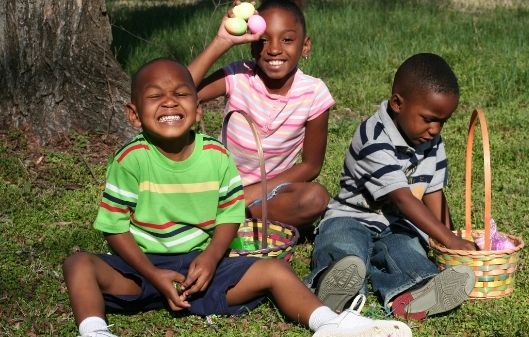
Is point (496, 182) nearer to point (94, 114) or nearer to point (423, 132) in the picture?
point (423, 132)

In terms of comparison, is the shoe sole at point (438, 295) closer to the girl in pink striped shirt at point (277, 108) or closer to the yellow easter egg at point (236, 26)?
the girl in pink striped shirt at point (277, 108)

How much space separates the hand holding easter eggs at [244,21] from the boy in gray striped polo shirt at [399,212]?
0.70m

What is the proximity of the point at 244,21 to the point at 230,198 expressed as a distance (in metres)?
1.04

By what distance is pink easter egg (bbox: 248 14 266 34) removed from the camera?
4.48 meters

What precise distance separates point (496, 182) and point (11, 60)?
121 inches

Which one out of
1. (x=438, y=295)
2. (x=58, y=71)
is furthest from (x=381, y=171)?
(x=58, y=71)

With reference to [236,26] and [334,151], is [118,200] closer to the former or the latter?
[236,26]

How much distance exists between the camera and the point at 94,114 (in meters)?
6.02

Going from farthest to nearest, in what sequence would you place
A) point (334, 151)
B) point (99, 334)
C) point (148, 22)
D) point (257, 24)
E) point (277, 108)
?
point (148, 22), point (334, 151), point (277, 108), point (257, 24), point (99, 334)

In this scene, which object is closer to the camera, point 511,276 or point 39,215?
point 511,276

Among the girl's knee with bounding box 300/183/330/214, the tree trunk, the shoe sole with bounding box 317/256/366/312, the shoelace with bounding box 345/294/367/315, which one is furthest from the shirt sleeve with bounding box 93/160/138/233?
the tree trunk

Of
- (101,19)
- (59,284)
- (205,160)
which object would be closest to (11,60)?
(101,19)

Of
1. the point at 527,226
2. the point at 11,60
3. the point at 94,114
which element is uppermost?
the point at 11,60

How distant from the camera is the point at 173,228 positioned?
12.7ft
